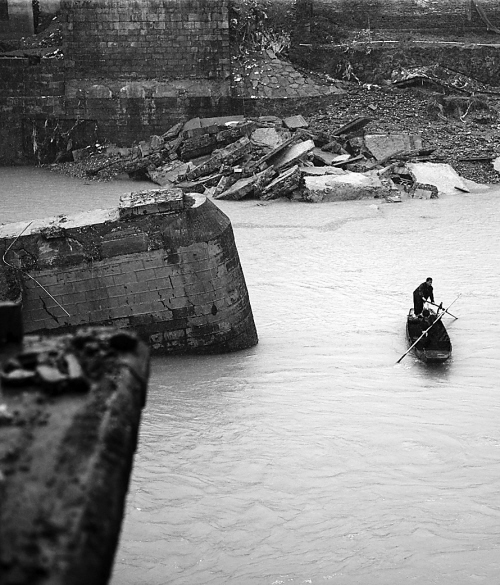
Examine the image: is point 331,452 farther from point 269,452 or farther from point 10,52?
point 10,52

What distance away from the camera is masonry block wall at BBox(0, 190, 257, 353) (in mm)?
10125

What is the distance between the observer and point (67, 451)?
1981 millimetres

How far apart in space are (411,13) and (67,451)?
26.7 metres

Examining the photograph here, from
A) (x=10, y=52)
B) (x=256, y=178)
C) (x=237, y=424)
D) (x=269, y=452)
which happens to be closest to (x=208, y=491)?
(x=269, y=452)

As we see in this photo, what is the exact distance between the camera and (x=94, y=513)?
1856mm

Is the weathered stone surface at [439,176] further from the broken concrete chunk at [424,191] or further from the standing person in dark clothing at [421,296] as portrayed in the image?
the standing person in dark clothing at [421,296]

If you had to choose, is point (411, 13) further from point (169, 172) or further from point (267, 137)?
point (169, 172)

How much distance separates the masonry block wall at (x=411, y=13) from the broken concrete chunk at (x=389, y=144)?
5.67m

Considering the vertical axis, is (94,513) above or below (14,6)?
above

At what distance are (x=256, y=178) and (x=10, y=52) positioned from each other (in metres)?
9.11

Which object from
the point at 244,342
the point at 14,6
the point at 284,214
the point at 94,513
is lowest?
the point at 284,214

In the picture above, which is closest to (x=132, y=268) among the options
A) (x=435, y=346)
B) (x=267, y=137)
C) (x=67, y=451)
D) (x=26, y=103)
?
(x=435, y=346)

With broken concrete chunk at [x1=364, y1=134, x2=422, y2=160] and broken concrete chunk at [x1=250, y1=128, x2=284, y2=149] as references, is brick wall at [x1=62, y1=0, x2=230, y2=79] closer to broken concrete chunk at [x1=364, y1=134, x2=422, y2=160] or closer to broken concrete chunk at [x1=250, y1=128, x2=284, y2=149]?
broken concrete chunk at [x1=250, y1=128, x2=284, y2=149]

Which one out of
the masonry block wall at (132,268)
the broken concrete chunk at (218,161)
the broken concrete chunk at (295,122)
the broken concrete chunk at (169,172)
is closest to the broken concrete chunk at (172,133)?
the broken concrete chunk at (169,172)
